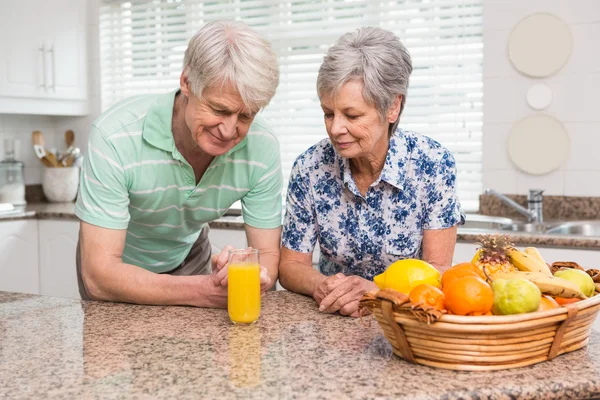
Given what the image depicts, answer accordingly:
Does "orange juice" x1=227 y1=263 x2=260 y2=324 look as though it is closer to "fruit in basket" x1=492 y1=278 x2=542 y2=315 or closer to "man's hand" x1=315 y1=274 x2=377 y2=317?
"man's hand" x1=315 y1=274 x2=377 y2=317

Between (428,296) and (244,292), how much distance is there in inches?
16.9

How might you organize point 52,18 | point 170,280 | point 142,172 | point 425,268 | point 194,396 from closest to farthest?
point 194,396 < point 425,268 < point 170,280 < point 142,172 < point 52,18

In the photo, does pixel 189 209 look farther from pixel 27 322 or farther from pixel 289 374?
pixel 289 374

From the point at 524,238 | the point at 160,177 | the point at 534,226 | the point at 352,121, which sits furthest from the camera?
the point at 534,226

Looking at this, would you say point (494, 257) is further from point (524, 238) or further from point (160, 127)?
point (524, 238)

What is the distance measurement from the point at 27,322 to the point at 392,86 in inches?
35.8

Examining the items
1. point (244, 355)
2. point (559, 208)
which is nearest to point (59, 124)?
point (559, 208)

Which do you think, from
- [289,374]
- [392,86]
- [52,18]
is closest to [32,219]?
[52,18]

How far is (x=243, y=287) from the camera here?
4.65 ft

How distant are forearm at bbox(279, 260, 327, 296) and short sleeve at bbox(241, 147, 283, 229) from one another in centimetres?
11

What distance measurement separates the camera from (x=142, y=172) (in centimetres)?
171

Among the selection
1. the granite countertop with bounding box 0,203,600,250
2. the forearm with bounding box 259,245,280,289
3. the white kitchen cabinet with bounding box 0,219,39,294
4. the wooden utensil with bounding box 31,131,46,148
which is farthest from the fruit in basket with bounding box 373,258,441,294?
the wooden utensil with bounding box 31,131,46,148

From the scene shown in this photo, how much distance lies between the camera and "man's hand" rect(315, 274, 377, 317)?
58.0 inches

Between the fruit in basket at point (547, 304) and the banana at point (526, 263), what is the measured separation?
0.09 m
